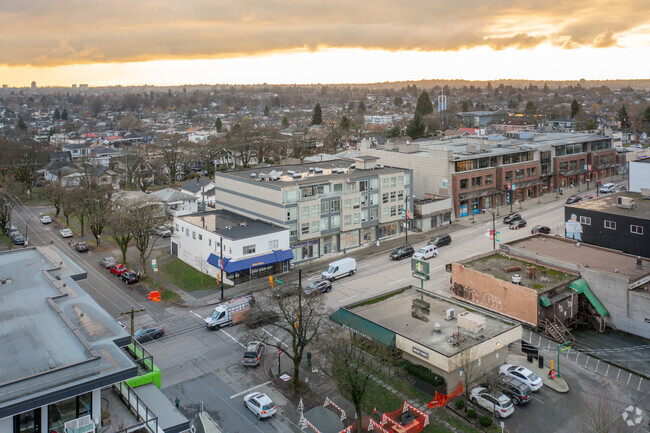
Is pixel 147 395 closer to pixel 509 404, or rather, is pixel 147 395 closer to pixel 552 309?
pixel 509 404

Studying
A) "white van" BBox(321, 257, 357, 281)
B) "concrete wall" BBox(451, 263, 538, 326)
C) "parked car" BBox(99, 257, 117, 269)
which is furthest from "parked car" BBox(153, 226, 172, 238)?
"concrete wall" BBox(451, 263, 538, 326)

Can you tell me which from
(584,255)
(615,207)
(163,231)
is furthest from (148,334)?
(615,207)

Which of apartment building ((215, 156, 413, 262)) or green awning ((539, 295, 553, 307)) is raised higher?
apartment building ((215, 156, 413, 262))

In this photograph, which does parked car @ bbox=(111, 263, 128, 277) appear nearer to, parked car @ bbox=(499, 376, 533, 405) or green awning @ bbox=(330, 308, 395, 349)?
green awning @ bbox=(330, 308, 395, 349)

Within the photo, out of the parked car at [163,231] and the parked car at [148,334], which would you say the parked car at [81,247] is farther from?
the parked car at [148,334]

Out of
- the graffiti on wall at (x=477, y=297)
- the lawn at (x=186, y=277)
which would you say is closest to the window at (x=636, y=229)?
the graffiti on wall at (x=477, y=297)
